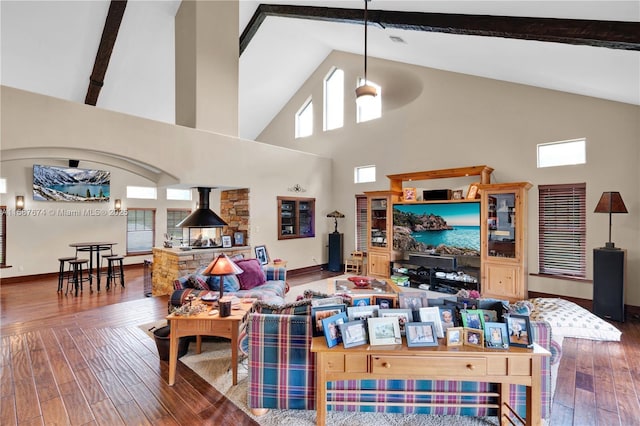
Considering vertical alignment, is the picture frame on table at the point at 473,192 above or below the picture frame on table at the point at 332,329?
above

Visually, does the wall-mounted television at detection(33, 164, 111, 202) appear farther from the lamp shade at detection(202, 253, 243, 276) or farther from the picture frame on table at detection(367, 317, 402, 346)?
the picture frame on table at detection(367, 317, 402, 346)

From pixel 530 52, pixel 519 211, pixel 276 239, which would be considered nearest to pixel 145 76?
pixel 276 239

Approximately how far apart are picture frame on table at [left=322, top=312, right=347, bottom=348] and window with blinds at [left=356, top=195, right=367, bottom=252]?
6083 mm

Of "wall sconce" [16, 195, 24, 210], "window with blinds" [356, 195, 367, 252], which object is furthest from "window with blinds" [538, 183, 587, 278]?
"wall sconce" [16, 195, 24, 210]

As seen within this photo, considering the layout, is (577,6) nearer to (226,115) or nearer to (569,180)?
(569,180)

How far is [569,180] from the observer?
5340 mm

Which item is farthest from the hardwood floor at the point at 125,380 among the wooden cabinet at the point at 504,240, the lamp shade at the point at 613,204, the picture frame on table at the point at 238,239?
the picture frame on table at the point at 238,239

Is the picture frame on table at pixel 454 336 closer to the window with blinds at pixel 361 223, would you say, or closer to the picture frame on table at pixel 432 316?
the picture frame on table at pixel 432 316

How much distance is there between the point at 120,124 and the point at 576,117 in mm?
7576

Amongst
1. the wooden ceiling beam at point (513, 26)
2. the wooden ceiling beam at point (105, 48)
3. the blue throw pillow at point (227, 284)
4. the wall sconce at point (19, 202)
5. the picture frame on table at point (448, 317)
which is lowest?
the blue throw pillow at point (227, 284)

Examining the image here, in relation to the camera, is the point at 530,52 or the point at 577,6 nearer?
the point at 577,6

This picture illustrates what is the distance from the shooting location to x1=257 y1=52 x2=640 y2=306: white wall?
16.1 feet

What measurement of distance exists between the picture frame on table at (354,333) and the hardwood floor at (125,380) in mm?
1089

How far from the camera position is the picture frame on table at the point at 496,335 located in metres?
2.03
